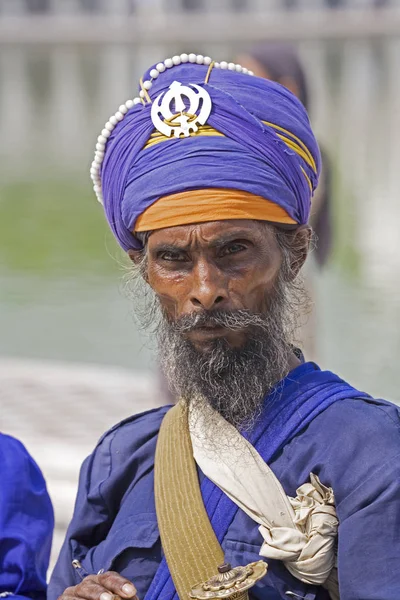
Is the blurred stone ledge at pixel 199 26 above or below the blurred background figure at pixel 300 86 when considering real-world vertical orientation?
above

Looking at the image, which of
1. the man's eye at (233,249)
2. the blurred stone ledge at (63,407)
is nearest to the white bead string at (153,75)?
the man's eye at (233,249)

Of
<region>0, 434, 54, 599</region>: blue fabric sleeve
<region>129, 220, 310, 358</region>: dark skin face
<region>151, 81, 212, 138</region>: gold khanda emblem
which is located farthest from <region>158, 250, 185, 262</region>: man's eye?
<region>0, 434, 54, 599</region>: blue fabric sleeve

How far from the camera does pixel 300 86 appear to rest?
5.00 metres

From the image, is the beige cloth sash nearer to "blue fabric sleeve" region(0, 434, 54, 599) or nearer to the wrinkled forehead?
the wrinkled forehead

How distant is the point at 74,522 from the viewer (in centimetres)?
256

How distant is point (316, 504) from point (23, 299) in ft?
33.4

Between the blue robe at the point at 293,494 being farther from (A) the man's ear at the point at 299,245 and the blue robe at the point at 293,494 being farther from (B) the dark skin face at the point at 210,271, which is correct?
(A) the man's ear at the point at 299,245

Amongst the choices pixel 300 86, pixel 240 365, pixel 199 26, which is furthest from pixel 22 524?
pixel 199 26

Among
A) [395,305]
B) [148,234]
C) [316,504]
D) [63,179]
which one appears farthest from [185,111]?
[63,179]

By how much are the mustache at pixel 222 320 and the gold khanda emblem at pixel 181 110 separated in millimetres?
361

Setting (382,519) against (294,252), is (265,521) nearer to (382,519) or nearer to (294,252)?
(382,519)

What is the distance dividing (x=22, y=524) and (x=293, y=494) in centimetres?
92

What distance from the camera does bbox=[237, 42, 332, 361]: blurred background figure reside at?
16.0ft

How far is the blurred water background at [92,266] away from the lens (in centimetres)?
728
